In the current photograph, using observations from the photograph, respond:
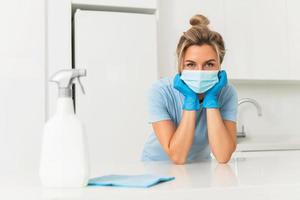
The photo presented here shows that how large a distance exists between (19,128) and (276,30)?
1891mm

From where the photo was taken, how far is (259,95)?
3.22m

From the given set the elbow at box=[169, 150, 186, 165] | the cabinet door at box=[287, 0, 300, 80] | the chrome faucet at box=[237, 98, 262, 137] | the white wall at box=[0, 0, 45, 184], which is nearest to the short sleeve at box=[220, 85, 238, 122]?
the elbow at box=[169, 150, 186, 165]

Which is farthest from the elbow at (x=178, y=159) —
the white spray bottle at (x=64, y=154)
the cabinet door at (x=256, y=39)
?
the cabinet door at (x=256, y=39)

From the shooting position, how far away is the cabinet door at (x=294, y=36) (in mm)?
3023

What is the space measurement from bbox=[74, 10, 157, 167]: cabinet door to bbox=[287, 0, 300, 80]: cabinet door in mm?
1140

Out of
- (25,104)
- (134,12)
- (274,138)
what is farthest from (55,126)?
(274,138)

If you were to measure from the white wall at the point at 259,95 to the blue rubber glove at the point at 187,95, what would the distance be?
1334 millimetres

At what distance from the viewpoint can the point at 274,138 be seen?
314 centimetres

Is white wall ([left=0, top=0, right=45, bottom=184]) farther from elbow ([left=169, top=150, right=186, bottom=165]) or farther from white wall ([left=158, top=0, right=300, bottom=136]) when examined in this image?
elbow ([left=169, top=150, right=186, bottom=165])

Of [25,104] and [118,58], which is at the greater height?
[118,58]

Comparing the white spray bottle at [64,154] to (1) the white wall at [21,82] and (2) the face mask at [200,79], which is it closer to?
(2) the face mask at [200,79]

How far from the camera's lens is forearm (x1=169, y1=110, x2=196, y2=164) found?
4.28 ft

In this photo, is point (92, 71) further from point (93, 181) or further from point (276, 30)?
point (93, 181)

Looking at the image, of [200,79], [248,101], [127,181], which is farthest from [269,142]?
[127,181]
